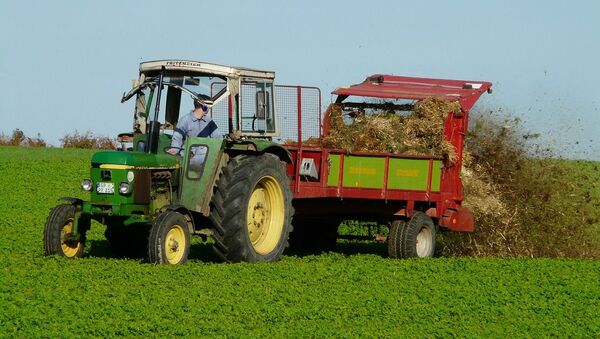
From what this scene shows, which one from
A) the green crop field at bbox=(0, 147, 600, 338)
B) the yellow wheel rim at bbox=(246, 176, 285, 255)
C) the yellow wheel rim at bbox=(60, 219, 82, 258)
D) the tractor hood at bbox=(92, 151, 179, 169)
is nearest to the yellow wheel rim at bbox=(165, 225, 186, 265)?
the green crop field at bbox=(0, 147, 600, 338)

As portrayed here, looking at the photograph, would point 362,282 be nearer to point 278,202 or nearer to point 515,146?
point 278,202

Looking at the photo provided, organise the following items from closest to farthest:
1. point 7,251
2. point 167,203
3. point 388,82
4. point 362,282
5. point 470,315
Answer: point 470,315
point 362,282
point 167,203
point 7,251
point 388,82

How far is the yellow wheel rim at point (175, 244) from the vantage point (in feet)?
39.4

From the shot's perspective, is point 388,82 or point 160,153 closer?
point 160,153

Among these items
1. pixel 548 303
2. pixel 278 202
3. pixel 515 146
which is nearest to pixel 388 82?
pixel 515 146

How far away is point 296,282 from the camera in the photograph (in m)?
11.3

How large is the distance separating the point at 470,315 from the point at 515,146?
7.64 metres

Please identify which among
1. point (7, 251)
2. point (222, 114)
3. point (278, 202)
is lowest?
point (7, 251)

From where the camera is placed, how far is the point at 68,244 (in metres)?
12.6

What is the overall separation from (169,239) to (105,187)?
2.98ft

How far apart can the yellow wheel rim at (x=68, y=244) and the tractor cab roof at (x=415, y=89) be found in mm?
4990

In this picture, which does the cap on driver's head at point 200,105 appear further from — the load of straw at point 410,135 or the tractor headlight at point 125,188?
the load of straw at point 410,135

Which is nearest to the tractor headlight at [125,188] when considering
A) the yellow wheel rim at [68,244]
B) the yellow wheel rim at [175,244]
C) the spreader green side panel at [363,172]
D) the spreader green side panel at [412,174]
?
the yellow wheel rim at [175,244]

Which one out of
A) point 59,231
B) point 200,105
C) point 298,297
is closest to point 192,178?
point 200,105
